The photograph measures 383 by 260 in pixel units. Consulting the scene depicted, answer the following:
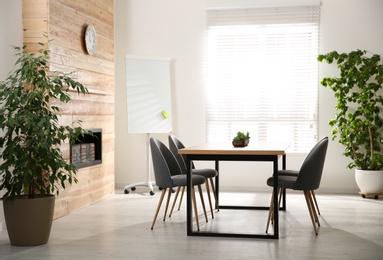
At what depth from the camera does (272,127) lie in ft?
25.8

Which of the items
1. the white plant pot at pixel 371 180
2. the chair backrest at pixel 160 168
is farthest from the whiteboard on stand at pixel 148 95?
the white plant pot at pixel 371 180

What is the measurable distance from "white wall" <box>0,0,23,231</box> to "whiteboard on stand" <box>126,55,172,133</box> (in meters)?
2.53

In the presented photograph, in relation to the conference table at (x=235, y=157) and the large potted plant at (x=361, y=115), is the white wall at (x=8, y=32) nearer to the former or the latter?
the conference table at (x=235, y=157)

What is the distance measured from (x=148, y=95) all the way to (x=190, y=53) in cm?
92

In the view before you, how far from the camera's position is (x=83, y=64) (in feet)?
21.1

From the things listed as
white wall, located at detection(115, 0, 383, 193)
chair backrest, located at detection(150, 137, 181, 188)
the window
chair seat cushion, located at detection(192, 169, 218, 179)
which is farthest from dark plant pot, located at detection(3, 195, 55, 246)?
the window

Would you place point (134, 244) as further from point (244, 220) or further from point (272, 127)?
point (272, 127)

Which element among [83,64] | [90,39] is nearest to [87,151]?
[83,64]

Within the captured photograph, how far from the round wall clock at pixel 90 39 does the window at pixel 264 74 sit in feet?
6.29

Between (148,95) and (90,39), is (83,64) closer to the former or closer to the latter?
(90,39)

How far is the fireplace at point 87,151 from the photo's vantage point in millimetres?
6270

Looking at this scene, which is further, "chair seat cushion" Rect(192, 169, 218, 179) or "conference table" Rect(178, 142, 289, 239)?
"chair seat cushion" Rect(192, 169, 218, 179)

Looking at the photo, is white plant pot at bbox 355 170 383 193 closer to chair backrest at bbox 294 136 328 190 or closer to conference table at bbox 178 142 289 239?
chair backrest at bbox 294 136 328 190

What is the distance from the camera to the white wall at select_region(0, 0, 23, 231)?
511 cm
